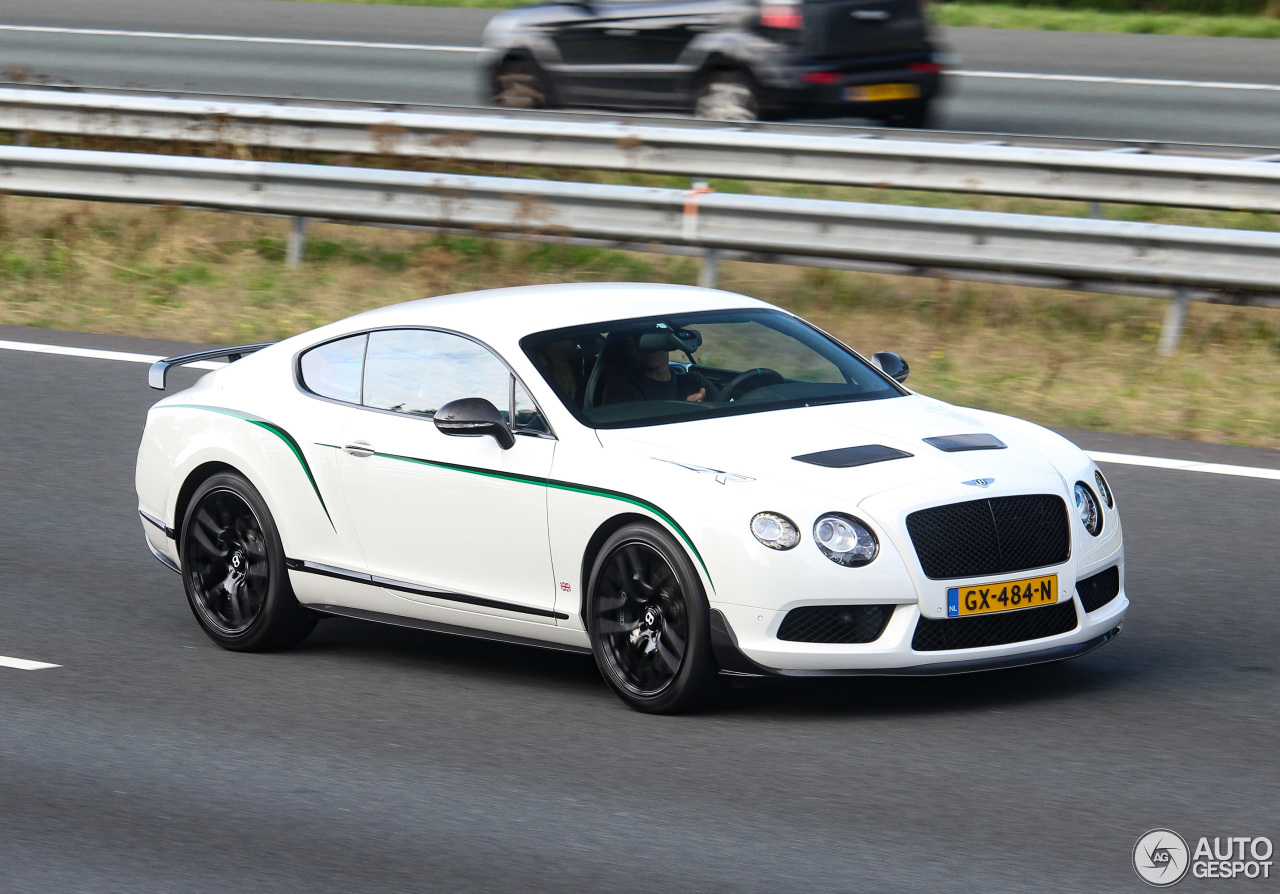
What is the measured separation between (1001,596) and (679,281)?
26.3ft

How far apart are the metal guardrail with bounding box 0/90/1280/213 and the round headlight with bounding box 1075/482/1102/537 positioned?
625cm

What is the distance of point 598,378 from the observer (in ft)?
23.2

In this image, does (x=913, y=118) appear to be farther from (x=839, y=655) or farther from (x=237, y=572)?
(x=839, y=655)

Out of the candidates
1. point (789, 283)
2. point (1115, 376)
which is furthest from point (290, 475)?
point (789, 283)

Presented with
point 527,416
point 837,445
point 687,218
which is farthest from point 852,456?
point 687,218

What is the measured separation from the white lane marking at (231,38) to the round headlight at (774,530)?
797 inches

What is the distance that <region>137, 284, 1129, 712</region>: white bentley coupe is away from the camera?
6250 millimetres

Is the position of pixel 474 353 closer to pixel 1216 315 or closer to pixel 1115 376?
pixel 1115 376

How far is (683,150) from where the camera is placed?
14.3 metres

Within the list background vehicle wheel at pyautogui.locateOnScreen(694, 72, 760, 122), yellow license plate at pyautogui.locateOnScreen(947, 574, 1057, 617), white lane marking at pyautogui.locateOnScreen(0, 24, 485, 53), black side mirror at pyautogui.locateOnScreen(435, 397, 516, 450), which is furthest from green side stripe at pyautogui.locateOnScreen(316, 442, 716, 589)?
white lane marking at pyautogui.locateOnScreen(0, 24, 485, 53)

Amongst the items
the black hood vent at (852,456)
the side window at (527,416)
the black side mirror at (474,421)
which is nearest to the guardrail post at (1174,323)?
the black hood vent at (852,456)

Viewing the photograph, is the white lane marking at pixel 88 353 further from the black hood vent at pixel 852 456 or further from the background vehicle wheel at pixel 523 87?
the black hood vent at pixel 852 456

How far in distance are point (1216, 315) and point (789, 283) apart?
304 cm

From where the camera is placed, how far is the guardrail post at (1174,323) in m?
12.0
